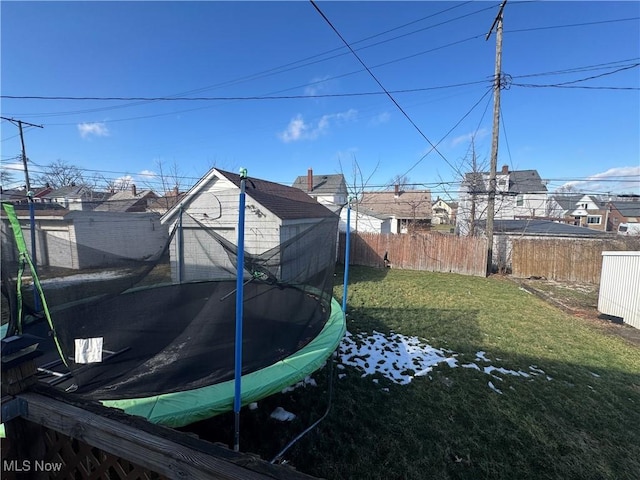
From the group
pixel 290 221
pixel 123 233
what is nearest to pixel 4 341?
pixel 123 233

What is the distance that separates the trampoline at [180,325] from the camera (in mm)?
1944

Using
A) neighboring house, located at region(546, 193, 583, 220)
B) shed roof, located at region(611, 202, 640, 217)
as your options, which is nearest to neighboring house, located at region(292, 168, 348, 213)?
neighboring house, located at region(546, 193, 583, 220)

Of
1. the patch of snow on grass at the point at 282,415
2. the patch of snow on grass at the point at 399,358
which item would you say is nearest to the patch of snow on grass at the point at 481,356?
the patch of snow on grass at the point at 399,358

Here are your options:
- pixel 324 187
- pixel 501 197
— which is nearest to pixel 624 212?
pixel 501 197

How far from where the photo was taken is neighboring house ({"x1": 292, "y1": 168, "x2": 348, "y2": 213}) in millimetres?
20328

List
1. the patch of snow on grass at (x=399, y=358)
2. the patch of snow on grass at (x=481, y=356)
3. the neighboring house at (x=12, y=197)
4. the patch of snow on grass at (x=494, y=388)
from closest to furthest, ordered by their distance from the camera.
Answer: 1. the patch of snow on grass at (x=494, y=388)
2. the patch of snow on grass at (x=399, y=358)
3. the patch of snow on grass at (x=481, y=356)
4. the neighboring house at (x=12, y=197)

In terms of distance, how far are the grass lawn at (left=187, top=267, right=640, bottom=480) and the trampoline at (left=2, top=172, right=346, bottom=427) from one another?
1.72 ft

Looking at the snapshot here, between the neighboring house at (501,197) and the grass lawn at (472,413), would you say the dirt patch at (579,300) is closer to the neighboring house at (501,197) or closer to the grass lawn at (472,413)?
the grass lawn at (472,413)

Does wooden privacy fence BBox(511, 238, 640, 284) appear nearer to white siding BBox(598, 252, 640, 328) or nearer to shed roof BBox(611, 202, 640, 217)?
white siding BBox(598, 252, 640, 328)

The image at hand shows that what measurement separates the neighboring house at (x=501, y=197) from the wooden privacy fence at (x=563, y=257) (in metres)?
1.77

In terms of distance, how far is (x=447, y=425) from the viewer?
250cm

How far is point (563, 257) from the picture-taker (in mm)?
9148

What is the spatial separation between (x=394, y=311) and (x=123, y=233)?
4.72 meters

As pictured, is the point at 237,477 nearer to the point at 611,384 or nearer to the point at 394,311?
the point at 611,384
